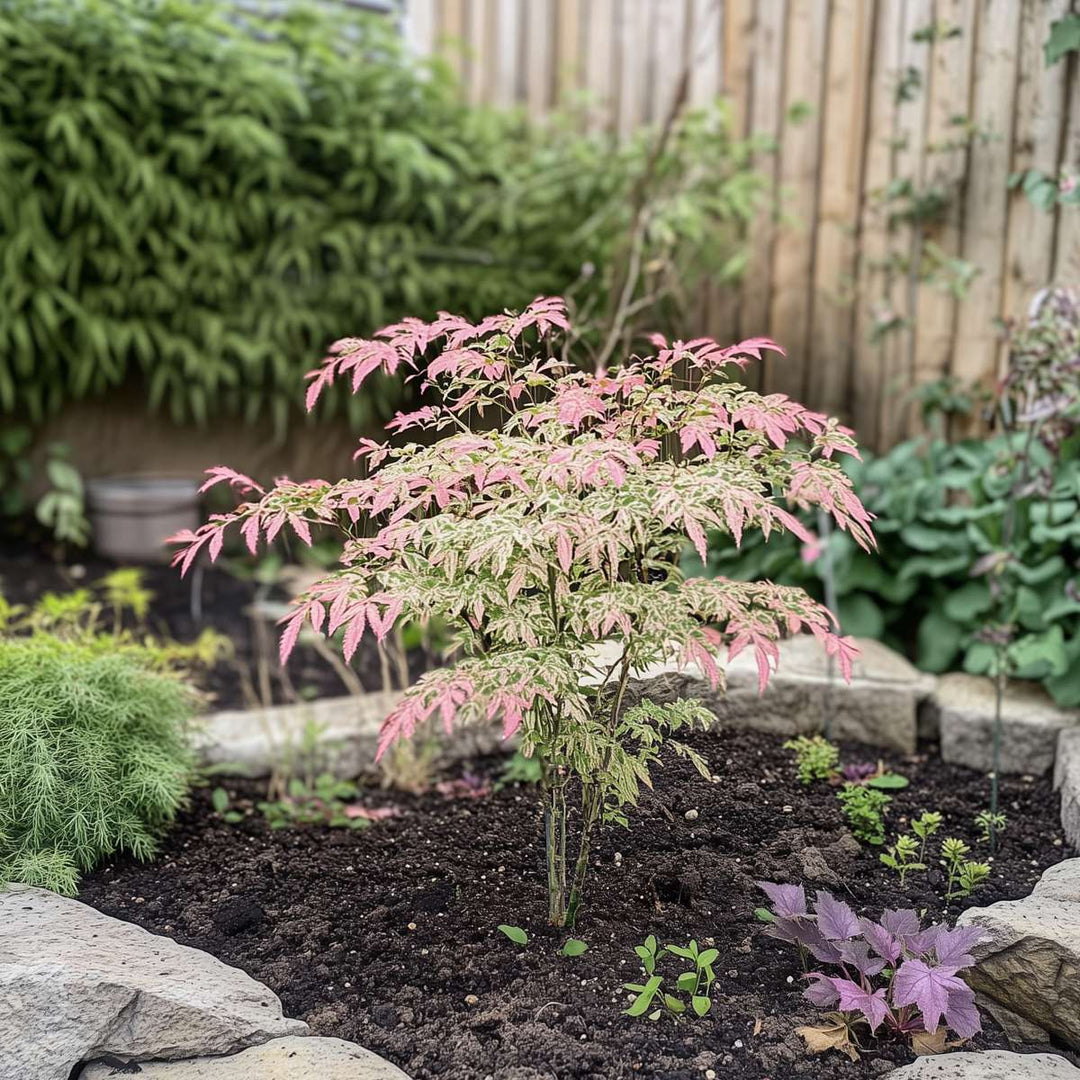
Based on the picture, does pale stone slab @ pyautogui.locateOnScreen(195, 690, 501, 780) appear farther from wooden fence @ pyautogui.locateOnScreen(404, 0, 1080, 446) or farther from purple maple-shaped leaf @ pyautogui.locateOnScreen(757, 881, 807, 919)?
wooden fence @ pyautogui.locateOnScreen(404, 0, 1080, 446)

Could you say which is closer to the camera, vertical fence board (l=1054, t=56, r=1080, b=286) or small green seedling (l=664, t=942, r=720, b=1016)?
small green seedling (l=664, t=942, r=720, b=1016)

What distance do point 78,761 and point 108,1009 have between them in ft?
1.95

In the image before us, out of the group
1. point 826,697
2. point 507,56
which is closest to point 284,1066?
point 826,697

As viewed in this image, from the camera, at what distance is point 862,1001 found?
1.82 metres

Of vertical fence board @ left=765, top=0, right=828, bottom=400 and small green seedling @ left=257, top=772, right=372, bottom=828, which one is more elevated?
vertical fence board @ left=765, top=0, right=828, bottom=400

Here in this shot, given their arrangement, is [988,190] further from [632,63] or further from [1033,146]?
[632,63]

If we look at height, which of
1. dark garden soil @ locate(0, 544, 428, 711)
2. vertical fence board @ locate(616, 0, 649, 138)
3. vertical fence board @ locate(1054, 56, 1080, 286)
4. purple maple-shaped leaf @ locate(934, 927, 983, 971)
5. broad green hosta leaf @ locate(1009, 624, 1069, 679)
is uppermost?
vertical fence board @ locate(616, 0, 649, 138)

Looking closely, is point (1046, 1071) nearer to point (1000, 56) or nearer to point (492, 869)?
point (492, 869)

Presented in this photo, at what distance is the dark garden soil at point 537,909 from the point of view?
1.87 m

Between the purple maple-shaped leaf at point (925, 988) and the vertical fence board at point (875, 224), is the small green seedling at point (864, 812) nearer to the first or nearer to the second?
the purple maple-shaped leaf at point (925, 988)

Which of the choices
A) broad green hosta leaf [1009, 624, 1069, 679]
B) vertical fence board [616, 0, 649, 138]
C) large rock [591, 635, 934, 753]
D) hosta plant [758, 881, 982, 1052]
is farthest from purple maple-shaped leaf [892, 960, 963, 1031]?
vertical fence board [616, 0, 649, 138]

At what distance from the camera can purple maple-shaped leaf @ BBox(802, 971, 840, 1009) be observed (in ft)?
6.10

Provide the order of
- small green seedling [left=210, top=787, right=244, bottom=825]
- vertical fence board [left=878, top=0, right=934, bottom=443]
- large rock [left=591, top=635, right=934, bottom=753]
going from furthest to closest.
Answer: vertical fence board [left=878, top=0, right=934, bottom=443] < large rock [left=591, top=635, right=934, bottom=753] < small green seedling [left=210, top=787, right=244, bottom=825]

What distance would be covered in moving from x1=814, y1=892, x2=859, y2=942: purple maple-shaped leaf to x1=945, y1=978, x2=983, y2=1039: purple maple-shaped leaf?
0.17 meters
